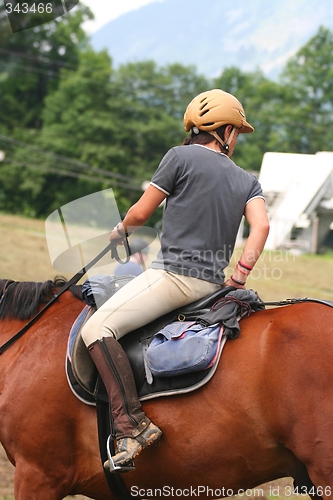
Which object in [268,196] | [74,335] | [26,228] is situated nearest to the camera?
[74,335]

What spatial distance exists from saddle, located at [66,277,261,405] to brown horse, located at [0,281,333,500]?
2.4 inches

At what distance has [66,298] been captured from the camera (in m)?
3.96

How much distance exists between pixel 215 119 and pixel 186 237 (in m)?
0.74

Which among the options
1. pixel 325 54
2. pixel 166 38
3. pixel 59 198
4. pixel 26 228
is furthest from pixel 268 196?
pixel 166 38

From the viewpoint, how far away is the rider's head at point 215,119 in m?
3.46

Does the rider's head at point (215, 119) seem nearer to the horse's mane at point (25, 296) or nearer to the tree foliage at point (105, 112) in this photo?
the horse's mane at point (25, 296)

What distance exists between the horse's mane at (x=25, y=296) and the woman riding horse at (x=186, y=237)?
0.68 meters

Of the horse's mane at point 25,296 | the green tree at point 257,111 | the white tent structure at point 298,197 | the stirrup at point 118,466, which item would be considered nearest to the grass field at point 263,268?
the white tent structure at point 298,197

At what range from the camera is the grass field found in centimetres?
1588

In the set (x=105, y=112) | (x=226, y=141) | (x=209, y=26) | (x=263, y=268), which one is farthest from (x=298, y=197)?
(x=209, y=26)

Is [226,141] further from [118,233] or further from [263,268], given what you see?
[263,268]

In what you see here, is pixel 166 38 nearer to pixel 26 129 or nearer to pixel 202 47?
pixel 202 47

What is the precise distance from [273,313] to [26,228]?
22493mm

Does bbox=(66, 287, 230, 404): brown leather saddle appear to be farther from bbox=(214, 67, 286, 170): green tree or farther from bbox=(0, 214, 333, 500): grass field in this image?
bbox=(214, 67, 286, 170): green tree
